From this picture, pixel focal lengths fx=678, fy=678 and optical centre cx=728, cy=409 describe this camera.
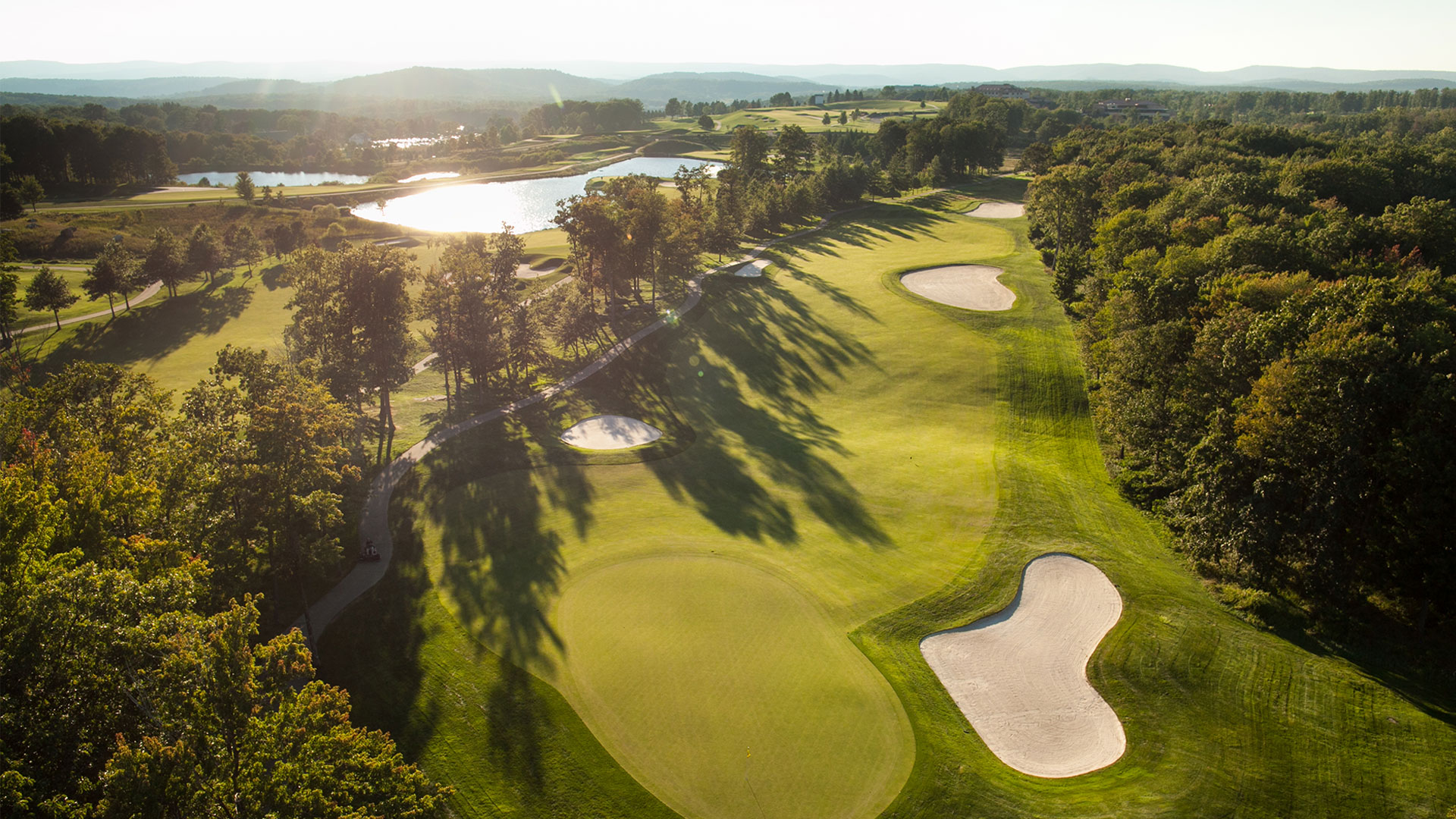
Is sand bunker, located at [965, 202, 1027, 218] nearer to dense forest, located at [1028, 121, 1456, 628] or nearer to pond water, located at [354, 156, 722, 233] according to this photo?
dense forest, located at [1028, 121, 1456, 628]

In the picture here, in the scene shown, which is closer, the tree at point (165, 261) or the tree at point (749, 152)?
the tree at point (165, 261)

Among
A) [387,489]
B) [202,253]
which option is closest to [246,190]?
[202,253]

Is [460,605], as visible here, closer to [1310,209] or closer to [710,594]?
[710,594]

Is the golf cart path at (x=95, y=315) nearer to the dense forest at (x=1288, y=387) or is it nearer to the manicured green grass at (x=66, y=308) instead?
the manicured green grass at (x=66, y=308)

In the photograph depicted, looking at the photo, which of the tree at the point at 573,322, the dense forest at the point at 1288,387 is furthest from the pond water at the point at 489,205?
the dense forest at the point at 1288,387

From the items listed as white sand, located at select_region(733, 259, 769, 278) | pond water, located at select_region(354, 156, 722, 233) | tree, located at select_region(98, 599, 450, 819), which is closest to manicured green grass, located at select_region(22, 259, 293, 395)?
pond water, located at select_region(354, 156, 722, 233)
